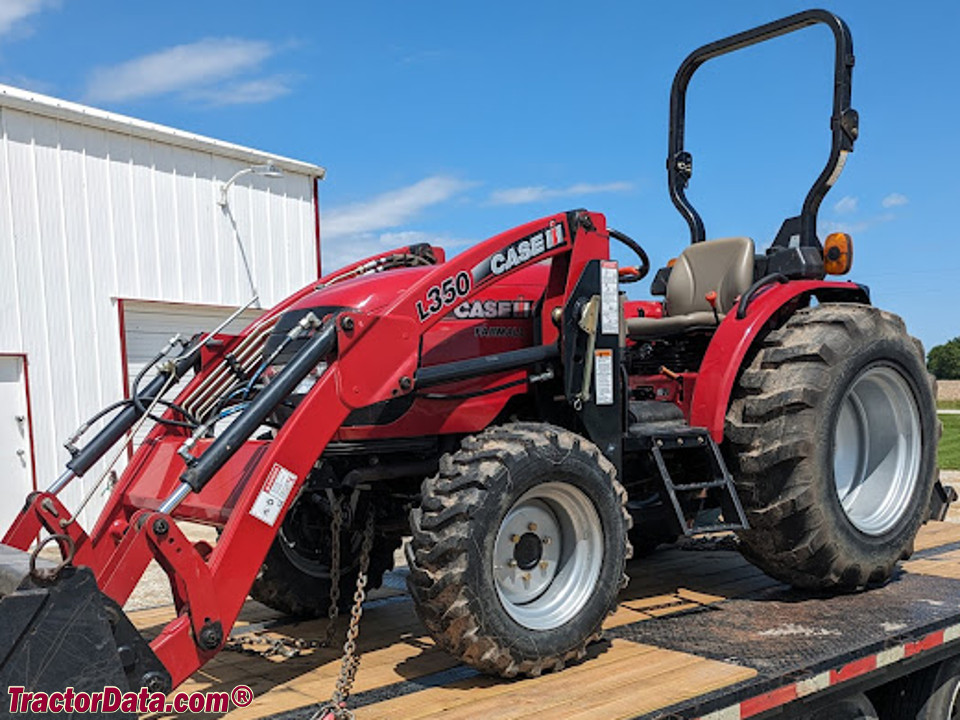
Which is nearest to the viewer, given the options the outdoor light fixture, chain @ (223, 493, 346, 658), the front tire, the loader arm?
the loader arm

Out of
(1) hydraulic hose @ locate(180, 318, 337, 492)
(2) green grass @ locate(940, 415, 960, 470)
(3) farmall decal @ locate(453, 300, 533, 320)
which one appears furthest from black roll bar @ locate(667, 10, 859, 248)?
(2) green grass @ locate(940, 415, 960, 470)

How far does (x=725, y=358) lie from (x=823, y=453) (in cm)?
60

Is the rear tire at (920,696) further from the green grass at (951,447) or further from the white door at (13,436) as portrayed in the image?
the white door at (13,436)

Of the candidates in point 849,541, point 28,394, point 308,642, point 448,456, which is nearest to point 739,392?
point 849,541

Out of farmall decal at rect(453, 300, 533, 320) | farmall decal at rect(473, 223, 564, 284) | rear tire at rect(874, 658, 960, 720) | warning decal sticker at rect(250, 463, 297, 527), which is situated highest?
farmall decal at rect(473, 223, 564, 284)

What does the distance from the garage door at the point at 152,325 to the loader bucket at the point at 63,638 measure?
290 inches

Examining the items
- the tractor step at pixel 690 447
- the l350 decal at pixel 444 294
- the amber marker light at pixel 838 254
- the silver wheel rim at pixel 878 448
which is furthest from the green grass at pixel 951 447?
the l350 decal at pixel 444 294

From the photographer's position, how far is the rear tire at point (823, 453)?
4426 millimetres

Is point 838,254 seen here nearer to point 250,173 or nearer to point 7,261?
point 7,261

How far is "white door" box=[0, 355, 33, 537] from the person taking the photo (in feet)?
29.5

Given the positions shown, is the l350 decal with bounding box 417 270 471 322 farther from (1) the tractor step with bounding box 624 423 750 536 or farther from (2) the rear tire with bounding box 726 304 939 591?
(2) the rear tire with bounding box 726 304 939 591

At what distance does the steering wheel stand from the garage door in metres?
5.95

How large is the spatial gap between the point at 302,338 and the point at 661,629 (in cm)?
192

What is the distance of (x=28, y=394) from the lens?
9062 millimetres
